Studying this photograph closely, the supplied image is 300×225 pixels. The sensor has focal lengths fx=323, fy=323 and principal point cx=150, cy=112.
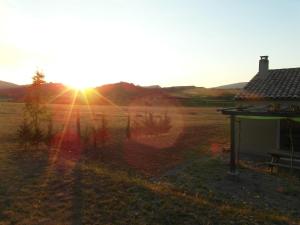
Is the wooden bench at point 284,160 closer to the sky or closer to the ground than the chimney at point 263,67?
closer to the ground

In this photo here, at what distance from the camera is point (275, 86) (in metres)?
16.6

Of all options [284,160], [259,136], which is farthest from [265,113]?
[259,136]

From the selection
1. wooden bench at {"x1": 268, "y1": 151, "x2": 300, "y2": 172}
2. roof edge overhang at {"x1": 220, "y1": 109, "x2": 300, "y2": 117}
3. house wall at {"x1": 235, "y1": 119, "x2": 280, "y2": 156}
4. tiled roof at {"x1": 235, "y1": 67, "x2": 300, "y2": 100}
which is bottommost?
wooden bench at {"x1": 268, "y1": 151, "x2": 300, "y2": 172}

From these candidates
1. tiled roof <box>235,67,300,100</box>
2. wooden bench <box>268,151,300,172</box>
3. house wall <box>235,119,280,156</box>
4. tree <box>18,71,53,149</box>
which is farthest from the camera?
tree <box>18,71,53,149</box>

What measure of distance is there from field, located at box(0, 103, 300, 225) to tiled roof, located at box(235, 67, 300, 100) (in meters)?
3.43

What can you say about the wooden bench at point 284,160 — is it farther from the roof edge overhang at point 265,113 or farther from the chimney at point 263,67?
the chimney at point 263,67

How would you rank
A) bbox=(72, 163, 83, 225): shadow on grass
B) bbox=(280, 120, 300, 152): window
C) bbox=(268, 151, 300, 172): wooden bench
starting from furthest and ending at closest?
1. bbox=(280, 120, 300, 152): window
2. bbox=(268, 151, 300, 172): wooden bench
3. bbox=(72, 163, 83, 225): shadow on grass

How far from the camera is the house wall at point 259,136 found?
15.6 metres

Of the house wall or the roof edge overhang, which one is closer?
the roof edge overhang

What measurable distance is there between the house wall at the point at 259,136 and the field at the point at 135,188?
130 cm

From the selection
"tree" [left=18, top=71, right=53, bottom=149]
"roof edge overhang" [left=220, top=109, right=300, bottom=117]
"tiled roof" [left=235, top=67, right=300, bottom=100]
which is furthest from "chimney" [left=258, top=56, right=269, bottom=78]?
"tree" [left=18, top=71, right=53, bottom=149]

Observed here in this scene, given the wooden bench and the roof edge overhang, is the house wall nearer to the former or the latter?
the wooden bench

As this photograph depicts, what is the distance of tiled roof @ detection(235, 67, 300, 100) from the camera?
50.6 feet

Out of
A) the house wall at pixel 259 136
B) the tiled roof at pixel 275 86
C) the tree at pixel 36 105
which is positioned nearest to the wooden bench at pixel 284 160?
the house wall at pixel 259 136
